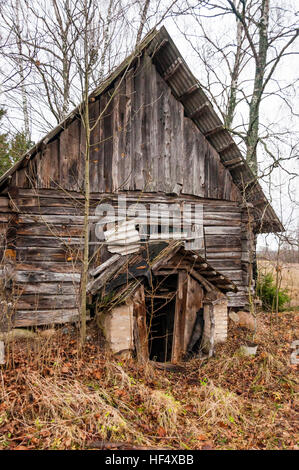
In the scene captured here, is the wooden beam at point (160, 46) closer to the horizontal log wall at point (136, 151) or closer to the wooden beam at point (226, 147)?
the horizontal log wall at point (136, 151)

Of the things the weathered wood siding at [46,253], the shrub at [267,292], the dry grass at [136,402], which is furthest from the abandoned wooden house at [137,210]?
the shrub at [267,292]

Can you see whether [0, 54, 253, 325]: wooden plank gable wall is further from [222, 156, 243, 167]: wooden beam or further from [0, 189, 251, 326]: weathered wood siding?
[222, 156, 243, 167]: wooden beam

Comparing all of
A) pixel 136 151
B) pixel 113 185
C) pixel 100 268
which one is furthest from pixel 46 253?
pixel 136 151

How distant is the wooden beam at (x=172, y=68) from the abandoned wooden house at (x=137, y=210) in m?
0.04

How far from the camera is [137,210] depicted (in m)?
8.16

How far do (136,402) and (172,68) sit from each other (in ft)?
24.5

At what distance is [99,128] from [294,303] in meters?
11.1

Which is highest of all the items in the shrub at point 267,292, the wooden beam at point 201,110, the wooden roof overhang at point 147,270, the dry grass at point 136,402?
the wooden beam at point 201,110

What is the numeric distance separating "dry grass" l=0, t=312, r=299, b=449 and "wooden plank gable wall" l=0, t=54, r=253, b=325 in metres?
1.56

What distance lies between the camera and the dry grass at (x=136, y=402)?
13.6ft

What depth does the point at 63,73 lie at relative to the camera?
39.3 ft

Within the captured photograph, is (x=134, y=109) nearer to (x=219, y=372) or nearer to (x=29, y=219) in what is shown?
(x=29, y=219)

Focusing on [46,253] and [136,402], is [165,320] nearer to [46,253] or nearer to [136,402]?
[46,253]

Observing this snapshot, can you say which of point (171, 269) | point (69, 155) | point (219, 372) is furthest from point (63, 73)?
point (219, 372)
